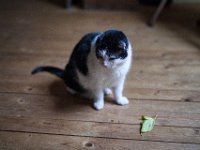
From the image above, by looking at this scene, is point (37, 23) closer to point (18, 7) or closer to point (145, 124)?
point (18, 7)

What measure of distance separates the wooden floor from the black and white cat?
3.0 inches

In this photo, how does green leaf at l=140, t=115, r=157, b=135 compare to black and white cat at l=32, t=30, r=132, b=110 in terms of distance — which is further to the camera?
green leaf at l=140, t=115, r=157, b=135

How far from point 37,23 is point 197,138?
1796 millimetres

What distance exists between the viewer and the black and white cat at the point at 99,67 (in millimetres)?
1107

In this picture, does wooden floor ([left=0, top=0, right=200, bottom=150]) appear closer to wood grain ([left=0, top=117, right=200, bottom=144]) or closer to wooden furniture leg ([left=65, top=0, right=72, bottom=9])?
wood grain ([left=0, top=117, right=200, bottom=144])

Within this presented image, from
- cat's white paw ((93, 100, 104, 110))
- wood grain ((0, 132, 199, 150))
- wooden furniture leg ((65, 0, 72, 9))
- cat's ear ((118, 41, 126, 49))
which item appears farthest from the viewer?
wooden furniture leg ((65, 0, 72, 9))

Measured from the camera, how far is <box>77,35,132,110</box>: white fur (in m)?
1.21

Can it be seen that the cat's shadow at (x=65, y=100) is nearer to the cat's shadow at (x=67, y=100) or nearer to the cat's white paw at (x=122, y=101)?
the cat's shadow at (x=67, y=100)

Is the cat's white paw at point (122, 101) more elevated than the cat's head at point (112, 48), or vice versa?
the cat's head at point (112, 48)

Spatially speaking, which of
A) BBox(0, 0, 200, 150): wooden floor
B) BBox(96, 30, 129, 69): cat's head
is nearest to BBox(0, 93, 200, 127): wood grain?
BBox(0, 0, 200, 150): wooden floor

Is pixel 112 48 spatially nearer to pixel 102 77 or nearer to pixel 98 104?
pixel 102 77

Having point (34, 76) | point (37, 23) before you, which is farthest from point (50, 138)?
point (37, 23)

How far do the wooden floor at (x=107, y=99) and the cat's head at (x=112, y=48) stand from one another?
1.23 ft

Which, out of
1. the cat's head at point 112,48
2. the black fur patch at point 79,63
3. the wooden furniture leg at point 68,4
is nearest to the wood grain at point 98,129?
the black fur patch at point 79,63
